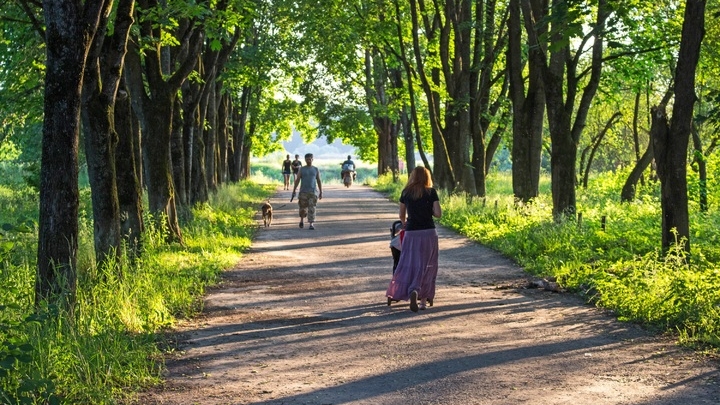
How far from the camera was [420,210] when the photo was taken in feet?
40.7

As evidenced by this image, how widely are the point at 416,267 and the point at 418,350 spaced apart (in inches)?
110

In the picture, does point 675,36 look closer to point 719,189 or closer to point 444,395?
point 719,189

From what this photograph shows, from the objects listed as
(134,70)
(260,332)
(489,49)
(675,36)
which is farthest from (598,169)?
(260,332)

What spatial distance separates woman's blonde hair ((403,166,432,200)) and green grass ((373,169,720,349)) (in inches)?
96.0

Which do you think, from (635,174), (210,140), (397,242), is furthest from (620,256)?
(210,140)

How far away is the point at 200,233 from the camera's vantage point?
66.5 ft

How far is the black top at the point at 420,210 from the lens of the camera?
40.6ft

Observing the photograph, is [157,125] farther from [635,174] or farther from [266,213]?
[635,174]

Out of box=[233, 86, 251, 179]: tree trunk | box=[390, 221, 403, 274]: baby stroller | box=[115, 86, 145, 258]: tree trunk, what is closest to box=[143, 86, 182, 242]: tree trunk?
box=[115, 86, 145, 258]: tree trunk

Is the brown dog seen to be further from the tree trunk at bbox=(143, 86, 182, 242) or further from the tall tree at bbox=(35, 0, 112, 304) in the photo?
the tall tree at bbox=(35, 0, 112, 304)

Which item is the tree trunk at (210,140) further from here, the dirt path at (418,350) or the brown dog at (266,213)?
the dirt path at (418,350)

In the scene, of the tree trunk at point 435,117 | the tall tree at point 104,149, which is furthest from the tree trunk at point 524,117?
the tall tree at point 104,149

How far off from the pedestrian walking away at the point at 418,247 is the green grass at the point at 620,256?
2033 millimetres

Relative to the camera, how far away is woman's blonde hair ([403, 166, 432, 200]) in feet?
40.6
